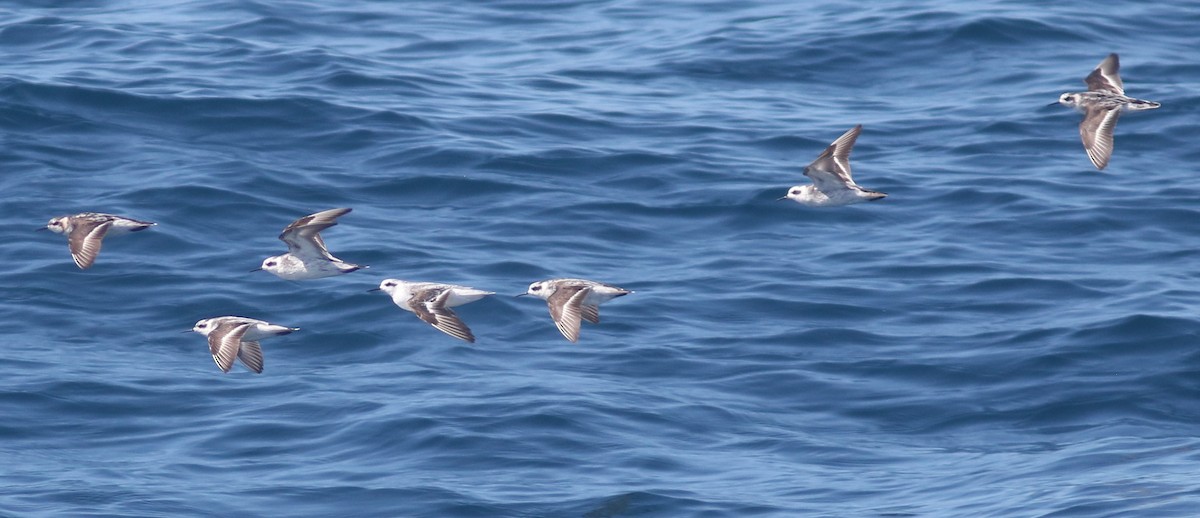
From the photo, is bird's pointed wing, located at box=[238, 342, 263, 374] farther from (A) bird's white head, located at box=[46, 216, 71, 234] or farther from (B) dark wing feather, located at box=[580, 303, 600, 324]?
(B) dark wing feather, located at box=[580, 303, 600, 324]

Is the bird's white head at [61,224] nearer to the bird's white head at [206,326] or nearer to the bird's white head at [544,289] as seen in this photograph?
the bird's white head at [206,326]

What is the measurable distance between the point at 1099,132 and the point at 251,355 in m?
7.65

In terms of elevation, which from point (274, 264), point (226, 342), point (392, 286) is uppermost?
point (274, 264)

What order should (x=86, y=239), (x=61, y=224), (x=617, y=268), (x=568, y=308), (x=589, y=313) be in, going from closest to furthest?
1. (x=568, y=308)
2. (x=589, y=313)
3. (x=86, y=239)
4. (x=61, y=224)
5. (x=617, y=268)

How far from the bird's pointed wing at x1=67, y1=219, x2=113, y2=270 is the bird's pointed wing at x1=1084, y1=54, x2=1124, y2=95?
9377 millimetres

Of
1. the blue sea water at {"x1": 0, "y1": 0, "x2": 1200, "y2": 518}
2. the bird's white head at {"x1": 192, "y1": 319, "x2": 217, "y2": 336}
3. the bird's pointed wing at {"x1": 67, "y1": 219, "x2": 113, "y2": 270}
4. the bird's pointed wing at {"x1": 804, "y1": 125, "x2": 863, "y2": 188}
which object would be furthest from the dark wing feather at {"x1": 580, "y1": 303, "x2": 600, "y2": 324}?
the bird's pointed wing at {"x1": 67, "y1": 219, "x2": 113, "y2": 270}

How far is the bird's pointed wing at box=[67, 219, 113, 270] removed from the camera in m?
13.8

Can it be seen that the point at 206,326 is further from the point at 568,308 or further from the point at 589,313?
the point at 589,313

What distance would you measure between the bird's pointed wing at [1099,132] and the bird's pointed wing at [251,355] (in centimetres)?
720

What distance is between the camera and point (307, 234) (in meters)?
14.3

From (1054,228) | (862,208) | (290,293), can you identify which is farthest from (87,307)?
(1054,228)

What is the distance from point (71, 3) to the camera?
26.3 metres

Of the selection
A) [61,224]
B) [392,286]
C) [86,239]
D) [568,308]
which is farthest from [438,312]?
[61,224]

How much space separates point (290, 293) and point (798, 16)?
11.5m
